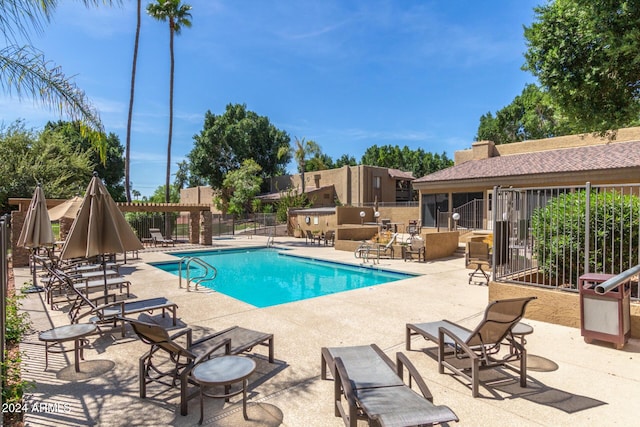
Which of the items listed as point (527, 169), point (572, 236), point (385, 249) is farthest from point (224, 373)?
point (527, 169)

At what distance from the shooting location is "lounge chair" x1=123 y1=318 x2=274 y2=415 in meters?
3.42

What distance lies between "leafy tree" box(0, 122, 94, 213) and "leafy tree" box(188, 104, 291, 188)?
731 inches

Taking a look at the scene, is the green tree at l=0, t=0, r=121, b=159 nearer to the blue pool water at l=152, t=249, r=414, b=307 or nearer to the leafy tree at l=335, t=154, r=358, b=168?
the blue pool water at l=152, t=249, r=414, b=307

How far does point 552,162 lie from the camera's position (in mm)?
19125

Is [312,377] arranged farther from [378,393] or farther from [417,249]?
[417,249]

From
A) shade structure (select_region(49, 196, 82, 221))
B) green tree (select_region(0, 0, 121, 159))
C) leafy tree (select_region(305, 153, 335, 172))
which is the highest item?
leafy tree (select_region(305, 153, 335, 172))

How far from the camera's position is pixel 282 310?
23.1 ft

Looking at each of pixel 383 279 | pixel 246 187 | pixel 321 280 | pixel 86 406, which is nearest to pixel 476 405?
pixel 86 406

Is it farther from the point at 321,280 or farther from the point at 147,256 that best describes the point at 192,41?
the point at 321,280

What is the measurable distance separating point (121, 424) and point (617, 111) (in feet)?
31.7

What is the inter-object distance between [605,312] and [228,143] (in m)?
45.9

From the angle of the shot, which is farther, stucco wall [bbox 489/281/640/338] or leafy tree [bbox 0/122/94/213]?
leafy tree [bbox 0/122/94/213]

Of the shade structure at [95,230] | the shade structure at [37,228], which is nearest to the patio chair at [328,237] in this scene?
the shade structure at [37,228]

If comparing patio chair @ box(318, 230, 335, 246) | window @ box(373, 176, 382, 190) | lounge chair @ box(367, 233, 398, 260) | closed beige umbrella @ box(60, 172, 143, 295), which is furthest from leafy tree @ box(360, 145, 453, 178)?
closed beige umbrella @ box(60, 172, 143, 295)
